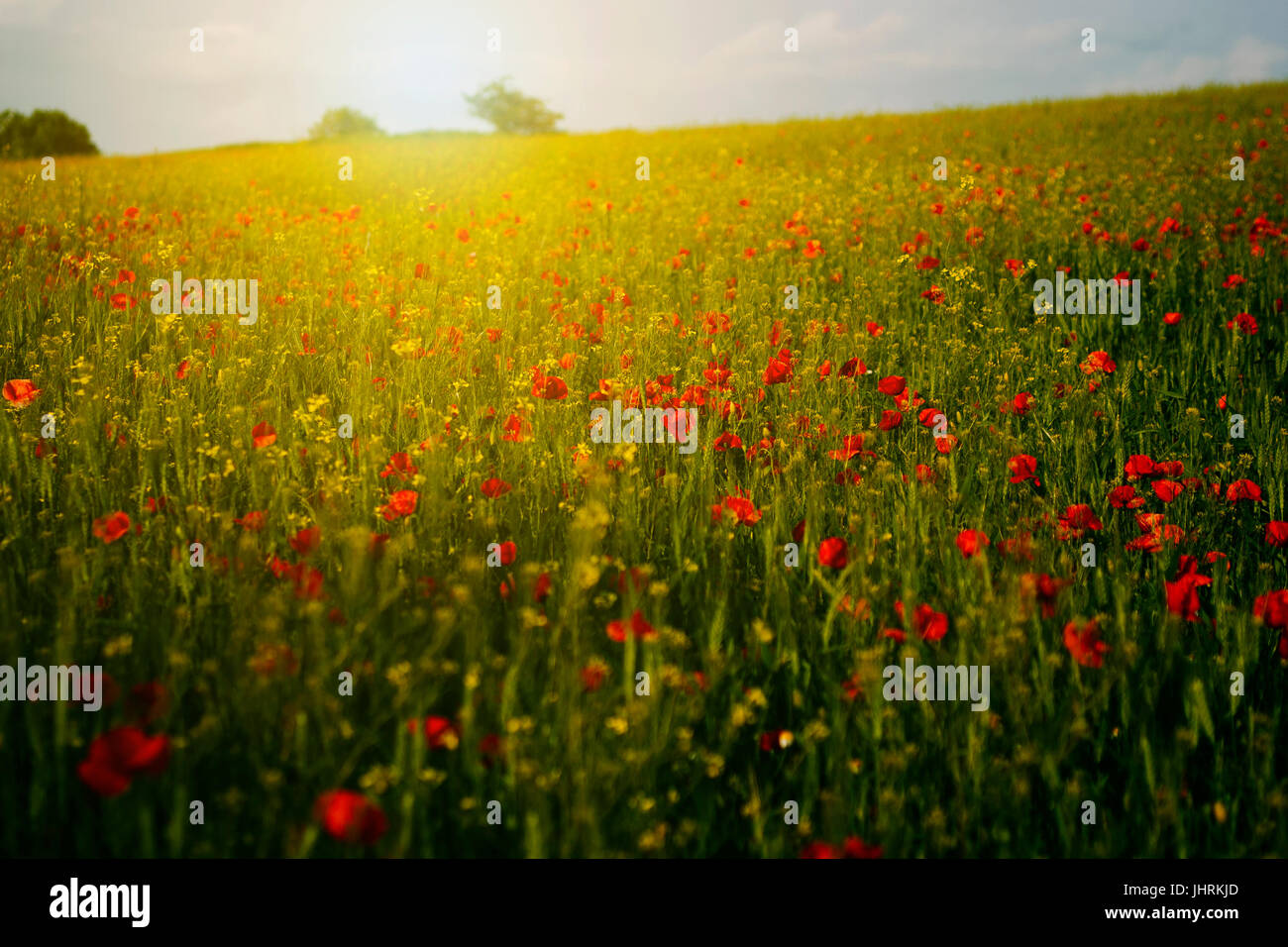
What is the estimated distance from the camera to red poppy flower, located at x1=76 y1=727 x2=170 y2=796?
1.52 m

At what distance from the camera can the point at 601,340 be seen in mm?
4574

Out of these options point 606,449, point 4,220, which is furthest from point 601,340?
point 4,220

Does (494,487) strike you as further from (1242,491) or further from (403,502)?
(1242,491)

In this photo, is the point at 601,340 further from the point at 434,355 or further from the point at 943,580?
the point at 943,580

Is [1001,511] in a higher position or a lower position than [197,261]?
lower

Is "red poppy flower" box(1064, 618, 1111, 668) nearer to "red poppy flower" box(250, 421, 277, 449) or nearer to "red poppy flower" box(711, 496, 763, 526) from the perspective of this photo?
"red poppy flower" box(711, 496, 763, 526)

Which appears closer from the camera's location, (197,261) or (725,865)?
(725,865)

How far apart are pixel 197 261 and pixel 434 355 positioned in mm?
2947

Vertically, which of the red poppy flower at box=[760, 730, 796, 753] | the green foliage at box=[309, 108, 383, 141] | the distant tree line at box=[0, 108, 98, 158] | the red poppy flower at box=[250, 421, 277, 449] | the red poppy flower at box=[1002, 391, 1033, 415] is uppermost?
the green foliage at box=[309, 108, 383, 141]

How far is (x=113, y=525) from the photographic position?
2416mm

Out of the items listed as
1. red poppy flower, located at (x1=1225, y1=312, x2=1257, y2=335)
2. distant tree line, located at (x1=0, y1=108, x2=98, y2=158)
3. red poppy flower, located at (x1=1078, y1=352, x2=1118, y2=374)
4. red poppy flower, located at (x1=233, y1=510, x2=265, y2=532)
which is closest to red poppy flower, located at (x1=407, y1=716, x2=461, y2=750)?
red poppy flower, located at (x1=233, y1=510, x2=265, y2=532)

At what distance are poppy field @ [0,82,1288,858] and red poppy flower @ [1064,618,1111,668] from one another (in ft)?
0.04

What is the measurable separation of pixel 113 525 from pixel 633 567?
147cm

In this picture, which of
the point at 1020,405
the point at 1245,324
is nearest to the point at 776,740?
the point at 1020,405
